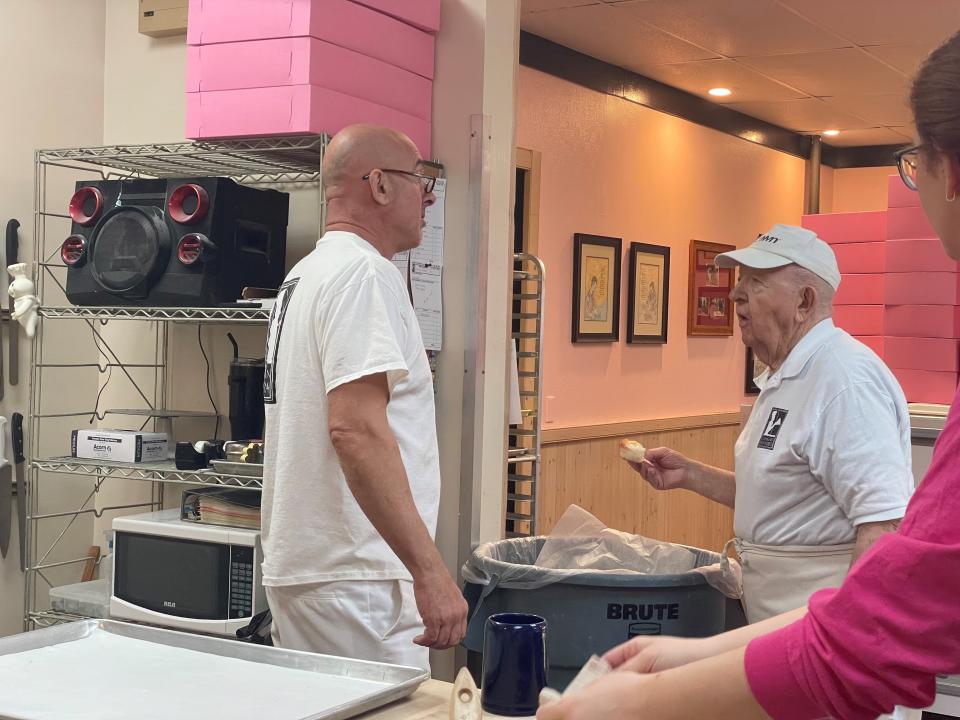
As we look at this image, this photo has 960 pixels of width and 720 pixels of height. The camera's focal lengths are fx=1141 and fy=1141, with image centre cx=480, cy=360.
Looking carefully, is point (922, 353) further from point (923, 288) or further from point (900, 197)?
point (900, 197)

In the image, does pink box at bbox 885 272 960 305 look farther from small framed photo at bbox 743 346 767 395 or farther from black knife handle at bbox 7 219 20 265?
black knife handle at bbox 7 219 20 265

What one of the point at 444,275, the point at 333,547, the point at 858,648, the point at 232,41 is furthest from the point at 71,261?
the point at 858,648

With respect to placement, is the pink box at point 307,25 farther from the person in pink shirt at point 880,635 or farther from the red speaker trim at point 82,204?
the person in pink shirt at point 880,635

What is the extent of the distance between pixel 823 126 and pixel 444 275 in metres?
5.85

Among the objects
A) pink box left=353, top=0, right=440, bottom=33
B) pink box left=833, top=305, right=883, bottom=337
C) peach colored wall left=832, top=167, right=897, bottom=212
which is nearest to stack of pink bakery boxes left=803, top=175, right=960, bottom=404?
pink box left=833, top=305, right=883, bottom=337

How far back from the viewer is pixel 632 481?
21.3 feet

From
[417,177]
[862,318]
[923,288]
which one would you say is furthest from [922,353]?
[417,177]

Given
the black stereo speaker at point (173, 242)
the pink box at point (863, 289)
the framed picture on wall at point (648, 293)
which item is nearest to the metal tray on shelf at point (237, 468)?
the black stereo speaker at point (173, 242)

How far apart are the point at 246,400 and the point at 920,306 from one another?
301 cm

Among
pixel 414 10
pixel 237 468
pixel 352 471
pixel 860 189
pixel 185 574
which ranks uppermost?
pixel 860 189

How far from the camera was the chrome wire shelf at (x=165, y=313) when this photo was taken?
2977 millimetres

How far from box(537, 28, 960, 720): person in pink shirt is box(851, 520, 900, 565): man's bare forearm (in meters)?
1.24

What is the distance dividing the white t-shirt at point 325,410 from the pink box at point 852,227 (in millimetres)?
4716

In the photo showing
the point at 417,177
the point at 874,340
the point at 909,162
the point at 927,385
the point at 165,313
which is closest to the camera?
the point at 909,162
